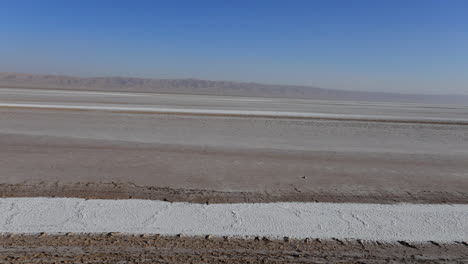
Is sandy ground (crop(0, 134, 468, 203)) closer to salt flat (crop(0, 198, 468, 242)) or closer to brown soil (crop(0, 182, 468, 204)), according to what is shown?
brown soil (crop(0, 182, 468, 204))

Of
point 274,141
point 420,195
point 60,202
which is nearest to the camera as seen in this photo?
point 60,202

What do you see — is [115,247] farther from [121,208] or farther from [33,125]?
[33,125]

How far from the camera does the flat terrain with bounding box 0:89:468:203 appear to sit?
6.17 metres

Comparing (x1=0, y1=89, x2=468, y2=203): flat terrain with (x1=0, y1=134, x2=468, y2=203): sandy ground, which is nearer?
(x1=0, y1=134, x2=468, y2=203): sandy ground

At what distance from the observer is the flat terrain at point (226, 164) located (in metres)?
6.17

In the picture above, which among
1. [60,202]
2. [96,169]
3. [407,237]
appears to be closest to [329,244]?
[407,237]

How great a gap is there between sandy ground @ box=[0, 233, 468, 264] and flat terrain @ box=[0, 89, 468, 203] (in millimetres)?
1626

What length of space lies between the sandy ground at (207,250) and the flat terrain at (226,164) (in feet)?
5.33

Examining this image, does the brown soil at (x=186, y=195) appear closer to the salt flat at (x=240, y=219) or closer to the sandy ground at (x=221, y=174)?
the sandy ground at (x=221, y=174)

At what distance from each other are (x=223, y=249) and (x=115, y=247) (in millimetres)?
1227

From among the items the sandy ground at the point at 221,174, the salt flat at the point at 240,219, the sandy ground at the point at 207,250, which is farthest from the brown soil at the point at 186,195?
the sandy ground at the point at 207,250

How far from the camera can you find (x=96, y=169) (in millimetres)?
7430

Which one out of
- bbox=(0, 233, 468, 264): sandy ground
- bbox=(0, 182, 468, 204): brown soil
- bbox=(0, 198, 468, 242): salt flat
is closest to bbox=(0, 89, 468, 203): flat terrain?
bbox=(0, 182, 468, 204): brown soil

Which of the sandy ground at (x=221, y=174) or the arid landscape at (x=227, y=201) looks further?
the sandy ground at (x=221, y=174)
